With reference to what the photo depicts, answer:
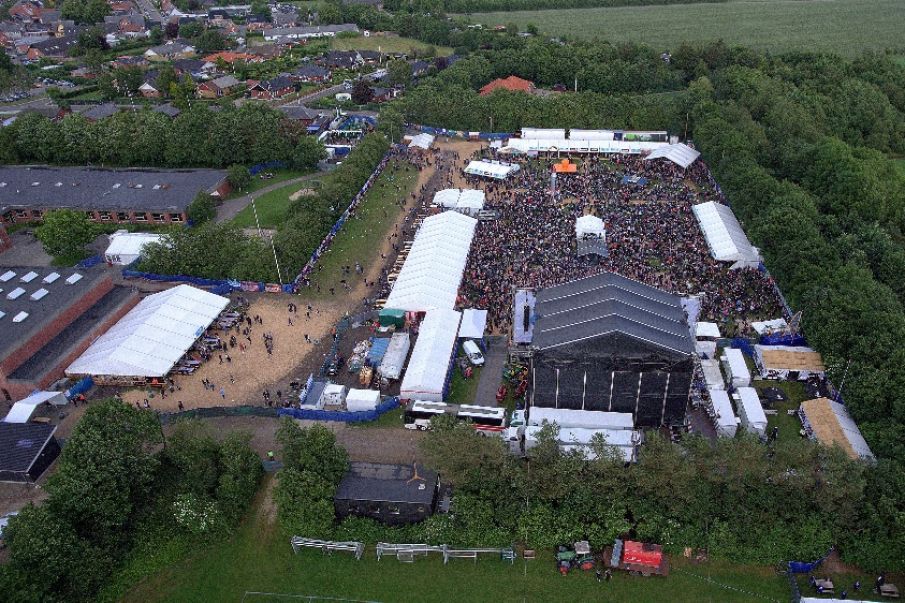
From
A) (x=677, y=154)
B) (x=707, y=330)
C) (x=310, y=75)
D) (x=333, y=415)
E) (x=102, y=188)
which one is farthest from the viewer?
(x=310, y=75)

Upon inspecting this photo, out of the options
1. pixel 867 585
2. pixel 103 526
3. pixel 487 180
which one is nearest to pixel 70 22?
pixel 487 180

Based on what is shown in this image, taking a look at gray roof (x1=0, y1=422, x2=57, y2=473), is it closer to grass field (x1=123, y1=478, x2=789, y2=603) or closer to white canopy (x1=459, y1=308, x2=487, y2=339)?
grass field (x1=123, y1=478, x2=789, y2=603)

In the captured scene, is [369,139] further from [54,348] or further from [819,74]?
[819,74]

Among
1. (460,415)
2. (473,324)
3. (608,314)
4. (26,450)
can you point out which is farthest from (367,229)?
(26,450)

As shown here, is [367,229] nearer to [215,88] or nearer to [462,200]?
[462,200]

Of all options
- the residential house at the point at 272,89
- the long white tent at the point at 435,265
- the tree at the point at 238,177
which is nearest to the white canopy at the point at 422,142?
the tree at the point at 238,177

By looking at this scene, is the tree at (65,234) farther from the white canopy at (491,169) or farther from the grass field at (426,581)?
the white canopy at (491,169)

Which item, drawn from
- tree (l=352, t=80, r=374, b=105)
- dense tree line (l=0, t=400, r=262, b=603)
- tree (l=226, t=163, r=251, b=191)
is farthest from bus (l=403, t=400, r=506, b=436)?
tree (l=352, t=80, r=374, b=105)
